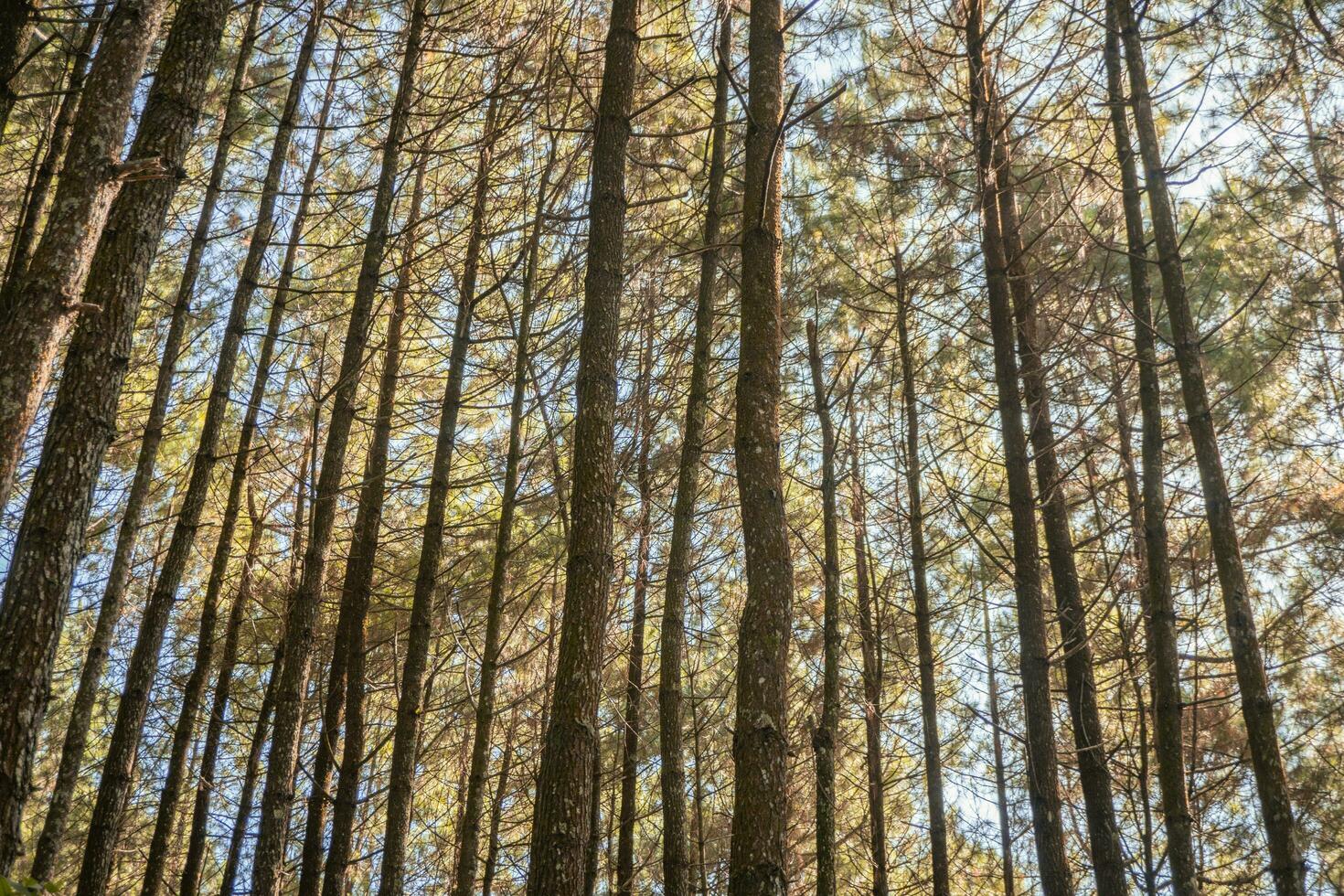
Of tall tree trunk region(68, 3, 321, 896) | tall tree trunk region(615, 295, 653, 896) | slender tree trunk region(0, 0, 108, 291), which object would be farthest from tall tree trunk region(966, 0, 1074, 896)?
slender tree trunk region(0, 0, 108, 291)

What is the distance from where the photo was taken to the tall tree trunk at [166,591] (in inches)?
234

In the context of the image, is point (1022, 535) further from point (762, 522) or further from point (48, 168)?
point (48, 168)

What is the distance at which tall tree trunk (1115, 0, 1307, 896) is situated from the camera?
420 centimetres

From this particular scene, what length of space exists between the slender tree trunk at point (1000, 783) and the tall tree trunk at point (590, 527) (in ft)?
20.4

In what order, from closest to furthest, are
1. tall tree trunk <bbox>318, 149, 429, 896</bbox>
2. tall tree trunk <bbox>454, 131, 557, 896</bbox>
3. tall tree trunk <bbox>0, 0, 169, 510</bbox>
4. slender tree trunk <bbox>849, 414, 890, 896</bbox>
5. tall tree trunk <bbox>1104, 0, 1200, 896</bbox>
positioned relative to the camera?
tall tree trunk <bbox>0, 0, 169, 510</bbox>
tall tree trunk <bbox>1104, 0, 1200, 896</bbox>
tall tree trunk <bbox>318, 149, 429, 896</bbox>
tall tree trunk <bbox>454, 131, 557, 896</bbox>
slender tree trunk <bbox>849, 414, 890, 896</bbox>

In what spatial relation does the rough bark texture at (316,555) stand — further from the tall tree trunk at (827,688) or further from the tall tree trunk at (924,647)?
the tall tree trunk at (924,647)

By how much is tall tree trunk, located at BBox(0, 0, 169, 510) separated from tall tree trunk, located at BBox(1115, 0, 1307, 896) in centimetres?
497

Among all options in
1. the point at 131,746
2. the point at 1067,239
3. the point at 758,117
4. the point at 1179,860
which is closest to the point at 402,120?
the point at 758,117

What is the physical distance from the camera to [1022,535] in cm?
564

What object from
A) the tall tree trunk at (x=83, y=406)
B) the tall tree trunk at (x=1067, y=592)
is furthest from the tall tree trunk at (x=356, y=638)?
the tall tree trunk at (x=1067, y=592)

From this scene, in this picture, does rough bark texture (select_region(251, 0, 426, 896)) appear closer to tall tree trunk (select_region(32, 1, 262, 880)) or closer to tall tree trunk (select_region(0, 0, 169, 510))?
tall tree trunk (select_region(32, 1, 262, 880))

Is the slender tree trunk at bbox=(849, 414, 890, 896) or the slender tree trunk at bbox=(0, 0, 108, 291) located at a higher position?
the slender tree trunk at bbox=(0, 0, 108, 291)

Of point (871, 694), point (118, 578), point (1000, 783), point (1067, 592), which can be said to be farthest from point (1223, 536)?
point (118, 578)

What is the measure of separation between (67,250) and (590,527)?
2.43 metres
